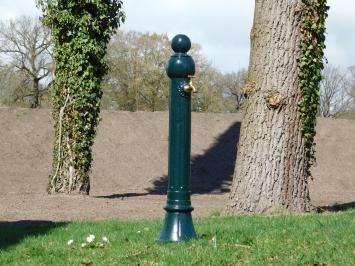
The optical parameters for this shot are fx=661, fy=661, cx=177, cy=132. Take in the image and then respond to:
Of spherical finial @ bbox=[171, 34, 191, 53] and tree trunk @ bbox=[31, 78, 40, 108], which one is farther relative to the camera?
tree trunk @ bbox=[31, 78, 40, 108]

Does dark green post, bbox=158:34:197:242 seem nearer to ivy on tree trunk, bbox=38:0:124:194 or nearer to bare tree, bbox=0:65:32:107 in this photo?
ivy on tree trunk, bbox=38:0:124:194

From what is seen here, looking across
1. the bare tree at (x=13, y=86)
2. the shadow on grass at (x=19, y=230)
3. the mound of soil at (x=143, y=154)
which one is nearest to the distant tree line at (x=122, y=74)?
the bare tree at (x=13, y=86)

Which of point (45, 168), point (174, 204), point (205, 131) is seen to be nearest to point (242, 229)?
point (174, 204)

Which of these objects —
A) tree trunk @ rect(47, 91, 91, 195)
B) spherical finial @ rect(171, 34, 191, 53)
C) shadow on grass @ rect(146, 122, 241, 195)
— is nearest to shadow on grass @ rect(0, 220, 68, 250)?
spherical finial @ rect(171, 34, 191, 53)

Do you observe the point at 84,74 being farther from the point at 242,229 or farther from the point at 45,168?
the point at 242,229

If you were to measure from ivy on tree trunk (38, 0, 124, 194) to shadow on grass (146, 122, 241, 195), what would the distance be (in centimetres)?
542

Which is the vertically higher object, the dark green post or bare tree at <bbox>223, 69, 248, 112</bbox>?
bare tree at <bbox>223, 69, 248, 112</bbox>

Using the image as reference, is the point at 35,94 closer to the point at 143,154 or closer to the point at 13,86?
the point at 13,86

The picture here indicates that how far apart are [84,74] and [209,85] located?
34690 mm

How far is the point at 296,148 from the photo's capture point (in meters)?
10.4

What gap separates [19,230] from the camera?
891cm

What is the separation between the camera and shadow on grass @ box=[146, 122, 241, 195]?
21.8m

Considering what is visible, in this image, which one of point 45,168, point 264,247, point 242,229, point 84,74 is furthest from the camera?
point 45,168

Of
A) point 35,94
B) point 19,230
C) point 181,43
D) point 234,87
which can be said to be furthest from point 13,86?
point 181,43
